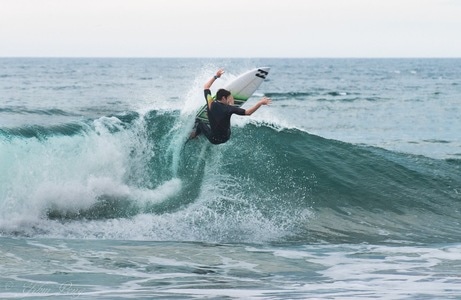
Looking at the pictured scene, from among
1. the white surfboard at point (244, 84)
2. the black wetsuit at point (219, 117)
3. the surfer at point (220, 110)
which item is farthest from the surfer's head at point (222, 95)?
the white surfboard at point (244, 84)

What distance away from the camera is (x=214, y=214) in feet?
41.1

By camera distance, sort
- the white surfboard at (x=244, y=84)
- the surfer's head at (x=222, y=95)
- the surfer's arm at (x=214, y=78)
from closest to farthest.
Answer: the surfer's arm at (x=214, y=78) → the surfer's head at (x=222, y=95) → the white surfboard at (x=244, y=84)

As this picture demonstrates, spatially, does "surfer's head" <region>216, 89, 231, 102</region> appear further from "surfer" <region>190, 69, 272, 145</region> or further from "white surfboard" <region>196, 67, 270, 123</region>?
"white surfboard" <region>196, 67, 270, 123</region>

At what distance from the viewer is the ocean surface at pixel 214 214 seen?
8711 millimetres

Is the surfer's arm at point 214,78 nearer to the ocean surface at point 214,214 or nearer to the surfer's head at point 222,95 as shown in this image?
the surfer's head at point 222,95

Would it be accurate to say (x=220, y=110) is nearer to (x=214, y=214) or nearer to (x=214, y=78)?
(x=214, y=78)

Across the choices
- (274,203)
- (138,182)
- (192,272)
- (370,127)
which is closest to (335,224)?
(274,203)

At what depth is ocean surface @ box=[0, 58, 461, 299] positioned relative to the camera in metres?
8.71

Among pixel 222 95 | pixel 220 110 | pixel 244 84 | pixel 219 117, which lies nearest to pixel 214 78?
pixel 222 95

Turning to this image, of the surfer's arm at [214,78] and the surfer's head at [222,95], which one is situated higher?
the surfer's arm at [214,78]

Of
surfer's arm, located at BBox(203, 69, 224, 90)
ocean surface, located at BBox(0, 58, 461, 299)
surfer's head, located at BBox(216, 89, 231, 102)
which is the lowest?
ocean surface, located at BBox(0, 58, 461, 299)

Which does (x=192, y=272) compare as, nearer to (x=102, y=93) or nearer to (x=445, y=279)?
(x=445, y=279)

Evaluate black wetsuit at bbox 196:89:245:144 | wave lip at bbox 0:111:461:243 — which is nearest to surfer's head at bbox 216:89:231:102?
black wetsuit at bbox 196:89:245:144

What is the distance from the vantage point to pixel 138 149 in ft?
46.8
